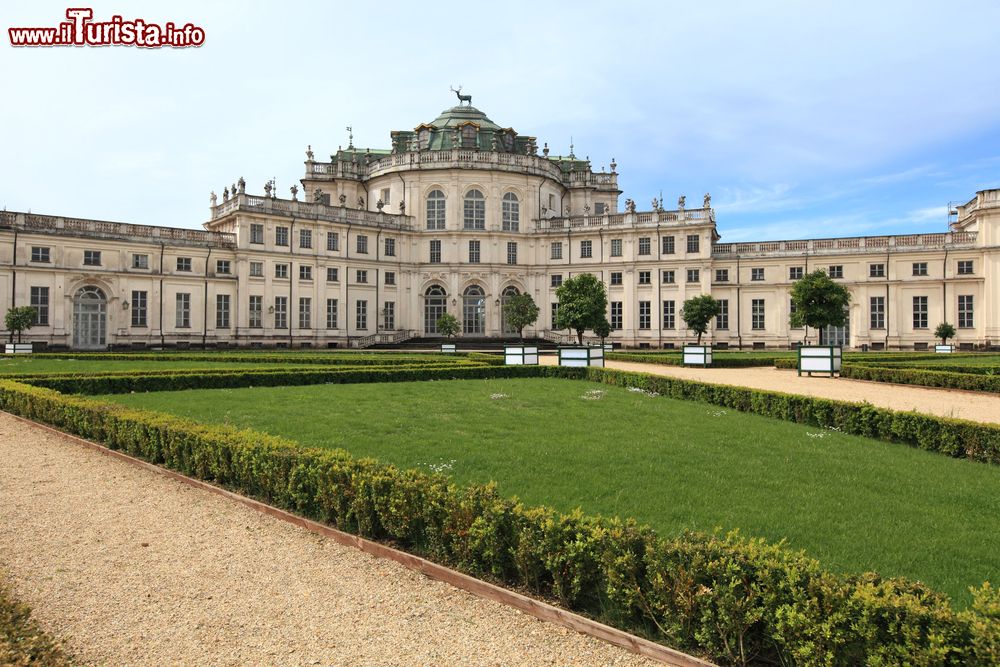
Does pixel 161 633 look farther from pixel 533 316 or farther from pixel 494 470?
pixel 533 316

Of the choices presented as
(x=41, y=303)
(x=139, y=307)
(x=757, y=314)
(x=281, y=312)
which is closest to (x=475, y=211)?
(x=281, y=312)

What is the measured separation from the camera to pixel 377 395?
1717 cm

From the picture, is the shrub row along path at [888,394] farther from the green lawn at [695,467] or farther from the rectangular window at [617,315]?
the rectangular window at [617,315]

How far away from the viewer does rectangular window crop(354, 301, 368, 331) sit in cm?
5556

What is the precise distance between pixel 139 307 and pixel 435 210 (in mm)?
24213

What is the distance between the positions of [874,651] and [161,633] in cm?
482

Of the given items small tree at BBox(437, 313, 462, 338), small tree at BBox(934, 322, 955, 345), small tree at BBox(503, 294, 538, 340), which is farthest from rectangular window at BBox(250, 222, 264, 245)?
small tree at BBox(934, 322, 955, 345)

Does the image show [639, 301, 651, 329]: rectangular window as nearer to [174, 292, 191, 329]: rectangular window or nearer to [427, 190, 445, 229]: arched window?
[427, 190, 445, 229]: arched window

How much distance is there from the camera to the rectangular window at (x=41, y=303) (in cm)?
4284

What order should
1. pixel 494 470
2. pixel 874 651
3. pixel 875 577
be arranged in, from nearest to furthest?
pixel 874 651, pixel 875 577, pixel 494 470

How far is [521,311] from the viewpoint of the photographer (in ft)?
177

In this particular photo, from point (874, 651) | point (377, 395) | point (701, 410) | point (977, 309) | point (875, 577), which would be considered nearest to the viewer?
point (874, 651)

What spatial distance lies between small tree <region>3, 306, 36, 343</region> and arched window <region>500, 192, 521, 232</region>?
1368 inches

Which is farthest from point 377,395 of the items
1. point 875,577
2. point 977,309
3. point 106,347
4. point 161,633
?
point 977,309
